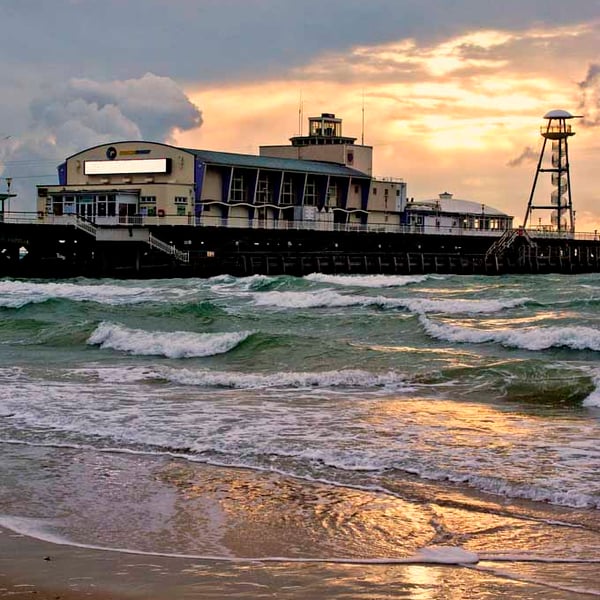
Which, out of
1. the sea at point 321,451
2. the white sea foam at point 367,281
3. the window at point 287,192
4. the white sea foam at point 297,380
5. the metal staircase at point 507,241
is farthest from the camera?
the metal staircase at point 507,241

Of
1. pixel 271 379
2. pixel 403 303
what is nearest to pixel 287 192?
pixel 403 303

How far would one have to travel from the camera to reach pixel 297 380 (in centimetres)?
1780

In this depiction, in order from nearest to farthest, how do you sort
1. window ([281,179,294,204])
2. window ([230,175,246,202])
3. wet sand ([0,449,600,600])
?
wet sand ([0,449,600,600])
window ([230,175,246,202])
window ([281,179,294,204])

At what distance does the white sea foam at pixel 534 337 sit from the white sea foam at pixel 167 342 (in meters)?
4.76

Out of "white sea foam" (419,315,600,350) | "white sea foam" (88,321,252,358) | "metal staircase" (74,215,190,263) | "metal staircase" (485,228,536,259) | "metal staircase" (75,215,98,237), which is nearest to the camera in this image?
"white sea foam" (419,315,600,350)

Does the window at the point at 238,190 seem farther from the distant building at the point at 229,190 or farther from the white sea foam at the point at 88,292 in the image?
the white sea foam at the point at 88,292

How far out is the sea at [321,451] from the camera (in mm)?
8148

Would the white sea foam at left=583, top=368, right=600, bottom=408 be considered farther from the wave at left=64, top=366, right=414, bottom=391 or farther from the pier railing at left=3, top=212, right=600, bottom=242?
the pier railing at left=3, top=212, right=600, bottom=242

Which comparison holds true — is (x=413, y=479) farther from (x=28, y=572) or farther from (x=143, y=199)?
(x=143, y=199)

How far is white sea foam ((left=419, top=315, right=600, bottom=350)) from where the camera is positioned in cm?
2212

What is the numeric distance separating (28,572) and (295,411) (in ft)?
24.5

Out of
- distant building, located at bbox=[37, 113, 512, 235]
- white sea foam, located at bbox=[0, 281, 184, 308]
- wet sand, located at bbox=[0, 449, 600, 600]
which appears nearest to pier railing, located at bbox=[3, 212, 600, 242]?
distant building, located at bbox=[37, 113, 512, 235]

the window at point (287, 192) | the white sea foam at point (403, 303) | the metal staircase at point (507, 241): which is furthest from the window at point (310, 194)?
the white sea foam at point (403, 303)

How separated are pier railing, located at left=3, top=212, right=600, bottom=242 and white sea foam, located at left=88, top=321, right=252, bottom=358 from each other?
29834 millimetres
